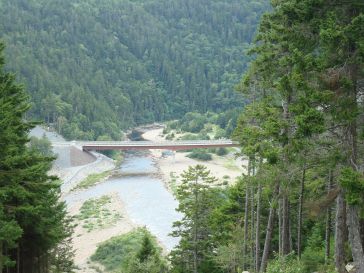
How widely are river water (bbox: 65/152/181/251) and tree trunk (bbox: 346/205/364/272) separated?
2823cm

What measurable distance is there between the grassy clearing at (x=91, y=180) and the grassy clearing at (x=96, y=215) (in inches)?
406

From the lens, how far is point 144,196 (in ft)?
222

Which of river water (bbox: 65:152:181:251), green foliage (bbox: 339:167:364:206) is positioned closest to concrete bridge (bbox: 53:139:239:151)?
river water (bbox: 65:152:181:251)

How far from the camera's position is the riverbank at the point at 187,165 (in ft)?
265

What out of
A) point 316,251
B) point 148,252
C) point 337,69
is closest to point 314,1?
point 337,69

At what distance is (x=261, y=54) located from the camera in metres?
18.5

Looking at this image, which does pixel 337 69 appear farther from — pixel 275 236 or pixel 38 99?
pixel 38 99

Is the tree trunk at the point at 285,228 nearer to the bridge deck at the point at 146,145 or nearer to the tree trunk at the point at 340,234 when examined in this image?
the tree trunk at the point at 340,234

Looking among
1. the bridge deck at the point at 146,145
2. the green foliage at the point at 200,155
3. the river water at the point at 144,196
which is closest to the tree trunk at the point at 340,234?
the river water at the point at 144,196

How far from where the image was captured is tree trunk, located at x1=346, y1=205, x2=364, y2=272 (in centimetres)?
1273

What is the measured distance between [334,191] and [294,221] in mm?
13560

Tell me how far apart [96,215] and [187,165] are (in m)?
40.9

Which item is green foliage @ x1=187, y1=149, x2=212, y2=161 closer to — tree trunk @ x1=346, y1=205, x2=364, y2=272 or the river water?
the river water

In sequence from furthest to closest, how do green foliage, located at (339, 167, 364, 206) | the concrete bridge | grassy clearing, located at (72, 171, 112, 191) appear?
the concrete bridge < grassy clearing, located at (72, 171, 112, 191) < green foliage, located at (339, 167, 364, 206)
